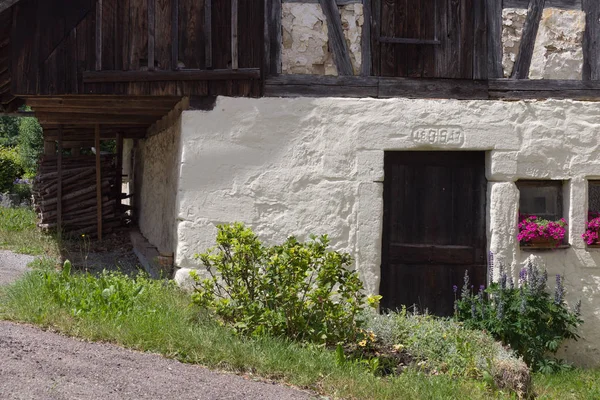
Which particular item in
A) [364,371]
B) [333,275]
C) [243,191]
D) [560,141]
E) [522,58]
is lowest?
[364,371]

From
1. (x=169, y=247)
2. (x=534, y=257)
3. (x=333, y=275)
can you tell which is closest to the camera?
(x=333, y=275)

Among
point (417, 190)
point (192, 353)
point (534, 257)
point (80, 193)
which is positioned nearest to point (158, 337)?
point (192, 353)

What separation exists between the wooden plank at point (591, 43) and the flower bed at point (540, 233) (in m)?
1.64

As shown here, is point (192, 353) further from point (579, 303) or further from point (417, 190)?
point (579, 303)

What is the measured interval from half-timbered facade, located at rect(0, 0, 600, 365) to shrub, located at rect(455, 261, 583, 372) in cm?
42

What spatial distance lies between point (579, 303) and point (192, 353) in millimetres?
3941

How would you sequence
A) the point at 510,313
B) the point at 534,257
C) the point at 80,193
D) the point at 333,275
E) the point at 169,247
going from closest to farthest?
the point at 333,275 < the point at 510,313 < the point at 534,257 < the point at 169,247 < the point at 80,193

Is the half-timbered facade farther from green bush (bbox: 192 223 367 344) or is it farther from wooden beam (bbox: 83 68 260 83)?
green bush (bbox: 192 223 367 344)

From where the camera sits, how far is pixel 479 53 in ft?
25.3

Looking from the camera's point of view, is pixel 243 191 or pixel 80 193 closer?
pixel 243 191

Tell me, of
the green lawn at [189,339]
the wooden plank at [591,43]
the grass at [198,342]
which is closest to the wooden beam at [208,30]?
the green lawn at [189,339]

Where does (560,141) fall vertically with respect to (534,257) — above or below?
above

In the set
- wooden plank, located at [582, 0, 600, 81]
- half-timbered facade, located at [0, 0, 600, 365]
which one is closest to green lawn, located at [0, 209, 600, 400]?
half-timbered facade, located at [0, 0, 600, 365]

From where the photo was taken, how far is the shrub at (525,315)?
22.9ft
